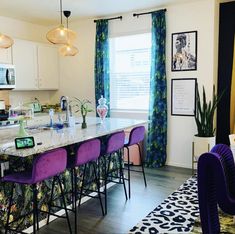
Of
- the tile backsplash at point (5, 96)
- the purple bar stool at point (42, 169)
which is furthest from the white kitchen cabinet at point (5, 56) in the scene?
the purple bar stool at point (42, 169)

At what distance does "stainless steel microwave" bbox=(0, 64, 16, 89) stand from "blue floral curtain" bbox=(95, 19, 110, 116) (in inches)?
59.5

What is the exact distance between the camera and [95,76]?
18.2ft

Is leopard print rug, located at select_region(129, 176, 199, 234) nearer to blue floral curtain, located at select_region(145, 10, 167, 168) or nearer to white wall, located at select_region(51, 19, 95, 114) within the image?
blue floral curtain, located at select_region(145, 10, 167, 168)

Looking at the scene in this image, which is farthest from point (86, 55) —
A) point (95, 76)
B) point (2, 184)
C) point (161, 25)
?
point (2, 184)

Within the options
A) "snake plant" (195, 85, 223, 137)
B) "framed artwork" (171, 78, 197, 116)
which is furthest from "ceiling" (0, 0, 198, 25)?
"snake plant" (195, 85, 223, 137)

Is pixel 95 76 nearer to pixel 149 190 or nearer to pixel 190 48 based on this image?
pixel 190 48

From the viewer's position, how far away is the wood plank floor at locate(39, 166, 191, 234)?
9.52 ft

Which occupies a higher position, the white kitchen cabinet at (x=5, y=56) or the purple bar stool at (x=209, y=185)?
the white kitchen cabinet at (x=5, y=56)

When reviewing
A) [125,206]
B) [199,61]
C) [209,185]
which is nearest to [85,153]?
[125,206]

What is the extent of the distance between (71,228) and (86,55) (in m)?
3.74

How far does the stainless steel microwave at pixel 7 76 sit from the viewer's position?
4859 mm

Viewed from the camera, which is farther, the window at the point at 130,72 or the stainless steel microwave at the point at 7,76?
the window at the point at 130,72

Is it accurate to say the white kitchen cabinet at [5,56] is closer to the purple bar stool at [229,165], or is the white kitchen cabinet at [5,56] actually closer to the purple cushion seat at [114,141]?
the purple cushion seat at [114,141]

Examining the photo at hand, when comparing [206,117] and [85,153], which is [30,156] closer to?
[85,153]
